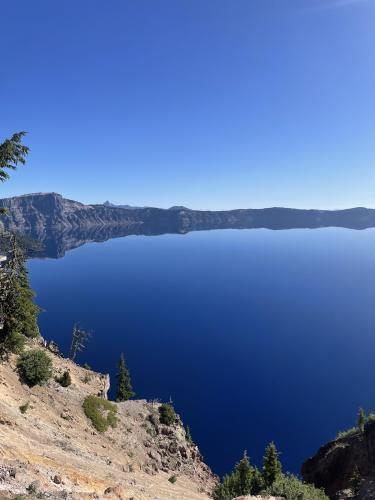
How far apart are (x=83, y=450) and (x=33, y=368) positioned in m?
14.4

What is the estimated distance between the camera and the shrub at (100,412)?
50.3m

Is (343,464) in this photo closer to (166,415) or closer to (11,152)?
(166,415)

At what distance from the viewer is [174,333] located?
181 meters

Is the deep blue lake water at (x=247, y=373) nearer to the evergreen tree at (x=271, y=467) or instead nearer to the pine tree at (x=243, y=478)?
the pine tree at (x=243, y=478)

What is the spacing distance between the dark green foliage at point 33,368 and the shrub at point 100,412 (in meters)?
7.31

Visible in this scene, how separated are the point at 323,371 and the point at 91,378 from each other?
101044mm

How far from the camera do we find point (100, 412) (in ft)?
175

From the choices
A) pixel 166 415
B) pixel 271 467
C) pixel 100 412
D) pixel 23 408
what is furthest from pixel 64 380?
pixel 271 467

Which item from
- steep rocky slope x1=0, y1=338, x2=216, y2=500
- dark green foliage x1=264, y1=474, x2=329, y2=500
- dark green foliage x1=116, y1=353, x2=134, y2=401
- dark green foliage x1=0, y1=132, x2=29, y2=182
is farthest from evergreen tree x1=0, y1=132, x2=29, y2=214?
dark green foliage x1=116, y1=353, x2=134, y2=401

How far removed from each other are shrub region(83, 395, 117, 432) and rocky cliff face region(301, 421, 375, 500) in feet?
103

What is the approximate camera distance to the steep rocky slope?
2327 centimetres

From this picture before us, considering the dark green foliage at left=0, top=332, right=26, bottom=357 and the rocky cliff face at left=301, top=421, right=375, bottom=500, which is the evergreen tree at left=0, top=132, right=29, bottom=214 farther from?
the rocky cliff face at left=301, top=421, right=375, bottom=500

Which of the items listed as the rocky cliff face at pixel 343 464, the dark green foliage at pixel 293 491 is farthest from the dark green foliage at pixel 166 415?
the dark green foliage at pixel 293 491

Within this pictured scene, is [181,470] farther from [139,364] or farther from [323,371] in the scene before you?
[323,371]
